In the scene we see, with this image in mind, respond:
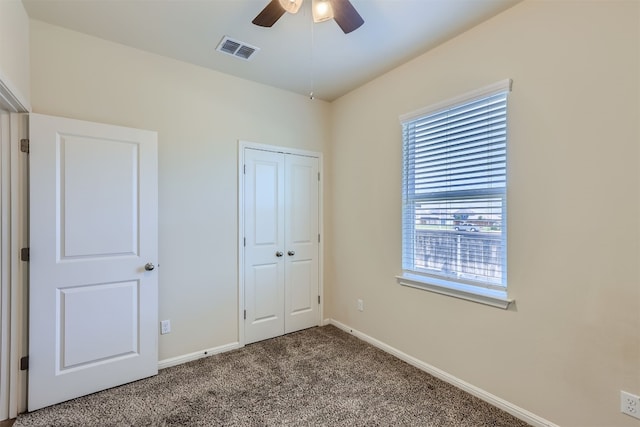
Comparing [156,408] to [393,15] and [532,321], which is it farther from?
[393,15]

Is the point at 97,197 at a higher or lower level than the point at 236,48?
lower

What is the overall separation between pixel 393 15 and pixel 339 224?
6.98ft

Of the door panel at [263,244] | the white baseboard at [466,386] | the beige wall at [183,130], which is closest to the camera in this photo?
the white baseboard at [466,386]

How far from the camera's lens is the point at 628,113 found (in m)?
1.56

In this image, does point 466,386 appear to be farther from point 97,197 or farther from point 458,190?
point 97,197

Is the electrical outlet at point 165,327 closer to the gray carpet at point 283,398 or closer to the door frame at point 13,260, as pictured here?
the gray carpet at point 283,398

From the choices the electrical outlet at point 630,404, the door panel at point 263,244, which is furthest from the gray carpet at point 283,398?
the electrical outlet at point 630,404

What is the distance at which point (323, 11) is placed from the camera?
1.79m

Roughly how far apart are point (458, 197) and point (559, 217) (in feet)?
2.17

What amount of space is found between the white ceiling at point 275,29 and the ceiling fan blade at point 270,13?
0.26 metres

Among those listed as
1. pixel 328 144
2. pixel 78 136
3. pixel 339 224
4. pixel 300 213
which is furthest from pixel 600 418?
pixel 78 136

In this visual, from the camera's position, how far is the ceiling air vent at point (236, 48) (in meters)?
2.42

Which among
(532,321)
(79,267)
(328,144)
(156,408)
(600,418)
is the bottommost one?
(156,408)

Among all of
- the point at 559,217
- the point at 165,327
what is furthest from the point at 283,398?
the point at 559,217
